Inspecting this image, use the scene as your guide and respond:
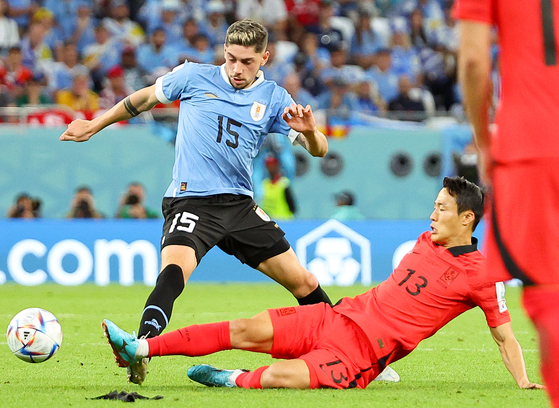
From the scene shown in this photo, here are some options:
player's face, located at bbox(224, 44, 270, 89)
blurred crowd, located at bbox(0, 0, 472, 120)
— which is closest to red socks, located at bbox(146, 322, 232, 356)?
player's face, located at bbox(224, 44, 270, 89)

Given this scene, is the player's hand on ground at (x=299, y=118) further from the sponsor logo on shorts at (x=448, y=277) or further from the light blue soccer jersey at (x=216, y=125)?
the sponsor logo on shorts at (x=448, y=277)

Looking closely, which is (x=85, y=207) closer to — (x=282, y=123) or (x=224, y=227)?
(x=282, y=123)

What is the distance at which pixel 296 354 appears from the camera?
4.81 metres

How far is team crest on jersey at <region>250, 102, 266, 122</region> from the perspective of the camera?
5.80m

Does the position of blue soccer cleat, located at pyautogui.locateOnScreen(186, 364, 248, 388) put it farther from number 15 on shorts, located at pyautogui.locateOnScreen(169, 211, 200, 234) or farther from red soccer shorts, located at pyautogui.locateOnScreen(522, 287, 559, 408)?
red soccer shorts, located at pyautogui.locateOnScreen(522, 287, 559, 408)

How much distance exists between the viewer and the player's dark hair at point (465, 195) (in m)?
4.91

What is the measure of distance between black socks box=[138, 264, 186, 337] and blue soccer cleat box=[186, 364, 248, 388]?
33cm

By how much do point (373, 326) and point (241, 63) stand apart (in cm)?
195

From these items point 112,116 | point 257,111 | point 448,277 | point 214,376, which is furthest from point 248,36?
point 214,376

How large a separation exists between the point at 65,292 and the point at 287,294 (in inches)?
110

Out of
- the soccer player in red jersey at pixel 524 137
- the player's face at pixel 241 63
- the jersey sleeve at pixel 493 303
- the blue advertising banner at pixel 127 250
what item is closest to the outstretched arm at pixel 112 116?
the player's face at pixel 241 63

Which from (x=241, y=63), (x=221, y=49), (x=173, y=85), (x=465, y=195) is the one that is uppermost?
(x=221, y=49)

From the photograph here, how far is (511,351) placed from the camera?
15.5ft

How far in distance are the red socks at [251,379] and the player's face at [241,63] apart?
1929 millimetres
